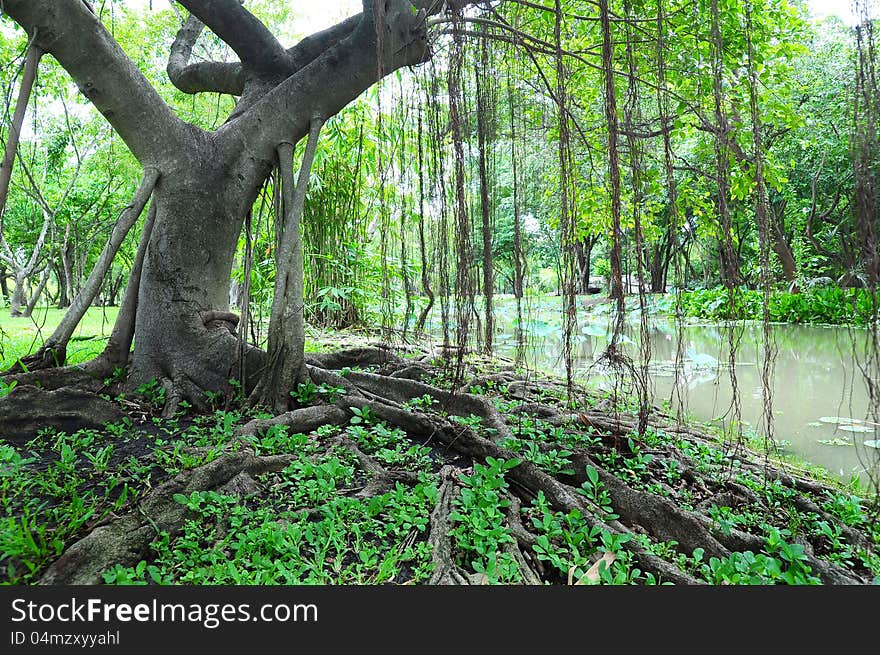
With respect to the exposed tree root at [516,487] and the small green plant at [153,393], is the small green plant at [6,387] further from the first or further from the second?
the exposed tree root at [516,487]

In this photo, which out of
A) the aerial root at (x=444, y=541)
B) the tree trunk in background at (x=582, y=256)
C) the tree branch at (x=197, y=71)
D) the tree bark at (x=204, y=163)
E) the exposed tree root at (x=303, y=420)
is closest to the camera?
the aerial root at (x=444, y=541)

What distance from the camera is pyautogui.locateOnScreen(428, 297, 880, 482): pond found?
335cm

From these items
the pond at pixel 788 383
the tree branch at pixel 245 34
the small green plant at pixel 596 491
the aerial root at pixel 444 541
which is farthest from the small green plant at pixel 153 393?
the small green plant at pixel 596 491

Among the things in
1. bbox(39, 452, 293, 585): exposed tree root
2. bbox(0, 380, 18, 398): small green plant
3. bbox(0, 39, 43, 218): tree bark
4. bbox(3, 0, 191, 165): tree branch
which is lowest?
bbox(39, 452, 293, 585): exposed tree root

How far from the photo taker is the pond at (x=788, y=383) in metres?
3.35

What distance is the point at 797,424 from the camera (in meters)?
4.08

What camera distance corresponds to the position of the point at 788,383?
217 inches

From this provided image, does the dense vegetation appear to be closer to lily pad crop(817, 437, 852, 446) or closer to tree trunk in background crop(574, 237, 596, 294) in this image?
tree trunk in background crop(574, 237, 596, 294)

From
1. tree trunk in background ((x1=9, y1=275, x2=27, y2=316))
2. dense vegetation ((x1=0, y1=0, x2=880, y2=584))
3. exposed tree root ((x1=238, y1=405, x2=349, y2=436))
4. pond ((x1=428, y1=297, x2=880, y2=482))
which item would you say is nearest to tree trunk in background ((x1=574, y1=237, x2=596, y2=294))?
dense vegetation ((x1=0, y1=0, x2=880, y2=584))

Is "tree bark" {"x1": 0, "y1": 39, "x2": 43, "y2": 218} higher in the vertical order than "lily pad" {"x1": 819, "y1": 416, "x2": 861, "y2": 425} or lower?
higher

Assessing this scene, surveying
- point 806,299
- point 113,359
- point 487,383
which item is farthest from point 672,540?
point 806,299

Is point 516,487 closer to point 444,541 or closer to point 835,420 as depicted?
point 444,541

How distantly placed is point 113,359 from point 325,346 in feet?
7.37

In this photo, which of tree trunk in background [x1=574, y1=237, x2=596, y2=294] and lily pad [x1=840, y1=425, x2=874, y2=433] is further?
lily pad [x1=840, y1=425, x2=874, y2=433]
